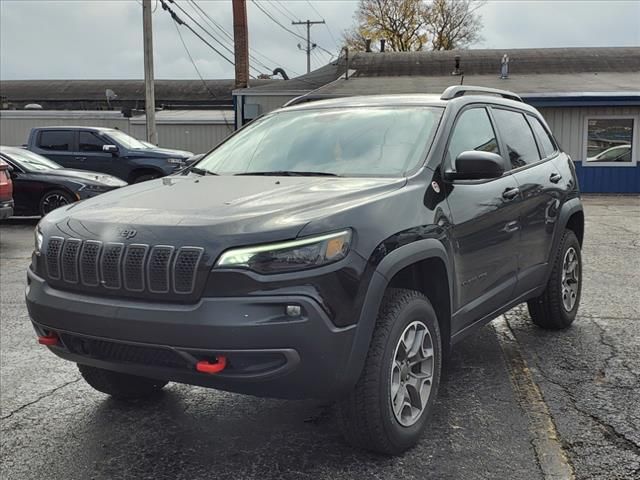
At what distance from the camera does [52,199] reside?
11.8m

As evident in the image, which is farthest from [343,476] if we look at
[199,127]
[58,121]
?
[58,121]

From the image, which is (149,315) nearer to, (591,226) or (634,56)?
(591,226)

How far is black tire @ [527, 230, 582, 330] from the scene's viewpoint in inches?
198

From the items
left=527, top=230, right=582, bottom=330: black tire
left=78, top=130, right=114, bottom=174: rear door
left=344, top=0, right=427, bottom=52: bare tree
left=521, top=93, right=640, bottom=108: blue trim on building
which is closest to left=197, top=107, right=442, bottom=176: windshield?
left=527, top=230, right=582, bottom=330: black tire

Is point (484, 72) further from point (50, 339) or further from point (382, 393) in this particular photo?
point (50, 339)

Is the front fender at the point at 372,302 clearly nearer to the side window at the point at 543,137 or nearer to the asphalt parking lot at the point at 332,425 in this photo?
the asphalt parking lot at the point at 332,425

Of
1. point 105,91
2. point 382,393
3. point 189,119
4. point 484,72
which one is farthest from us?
point 105,91

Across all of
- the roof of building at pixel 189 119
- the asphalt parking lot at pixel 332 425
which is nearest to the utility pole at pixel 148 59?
the roof of building at pixel 189 119

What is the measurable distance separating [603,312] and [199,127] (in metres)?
21.8

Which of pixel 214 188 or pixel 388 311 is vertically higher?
pixel 214 188

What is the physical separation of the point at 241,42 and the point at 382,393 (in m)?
28.1

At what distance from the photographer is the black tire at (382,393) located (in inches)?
113

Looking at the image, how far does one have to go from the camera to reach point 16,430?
3.56 meters

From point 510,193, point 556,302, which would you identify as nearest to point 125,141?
point 556,302
